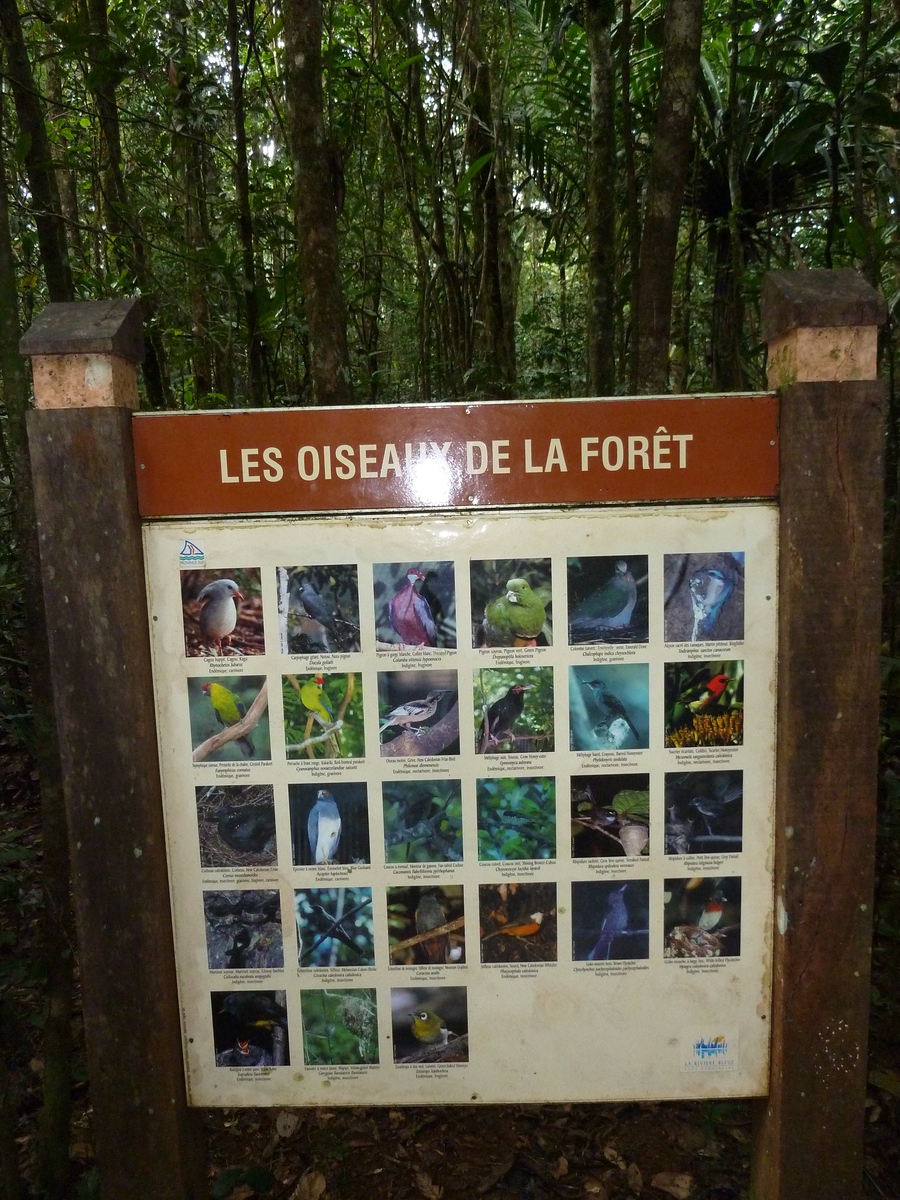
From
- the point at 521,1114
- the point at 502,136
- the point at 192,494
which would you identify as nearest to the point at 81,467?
the point at 192,494

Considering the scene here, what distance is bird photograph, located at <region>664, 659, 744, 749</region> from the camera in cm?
161

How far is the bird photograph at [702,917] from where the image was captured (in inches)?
65.2

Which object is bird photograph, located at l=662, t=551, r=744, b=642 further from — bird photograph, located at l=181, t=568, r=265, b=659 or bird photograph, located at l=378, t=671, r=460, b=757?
bird photograph, located at l=181, t=568, r=265, b=659

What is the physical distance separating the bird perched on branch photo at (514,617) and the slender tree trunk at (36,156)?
1.66 meters

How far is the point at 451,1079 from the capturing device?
1699mm

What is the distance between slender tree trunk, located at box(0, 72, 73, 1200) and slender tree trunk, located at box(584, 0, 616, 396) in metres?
2.34

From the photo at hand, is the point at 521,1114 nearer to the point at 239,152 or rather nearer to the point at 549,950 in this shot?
the point at 549,950

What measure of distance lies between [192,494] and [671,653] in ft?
3.24

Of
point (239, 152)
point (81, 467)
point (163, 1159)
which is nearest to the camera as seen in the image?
point (81, 467)

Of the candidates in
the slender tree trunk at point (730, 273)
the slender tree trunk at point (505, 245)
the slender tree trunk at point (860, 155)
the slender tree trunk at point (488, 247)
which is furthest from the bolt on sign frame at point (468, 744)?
the slender tree trunk at point (505, 245)

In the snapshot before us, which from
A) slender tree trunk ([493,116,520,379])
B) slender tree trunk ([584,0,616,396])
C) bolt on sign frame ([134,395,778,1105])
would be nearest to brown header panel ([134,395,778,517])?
bolt on sign frame ([134,395,778,1105])

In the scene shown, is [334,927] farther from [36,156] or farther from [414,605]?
[36,156]

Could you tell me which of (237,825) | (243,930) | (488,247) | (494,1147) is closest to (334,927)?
(243,930)

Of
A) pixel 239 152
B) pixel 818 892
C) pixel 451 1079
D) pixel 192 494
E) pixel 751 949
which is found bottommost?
pixel 451 1079
